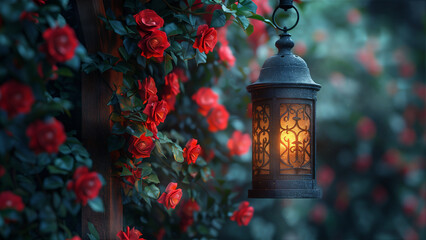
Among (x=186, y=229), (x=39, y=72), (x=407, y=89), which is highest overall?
(x=407, y=89)

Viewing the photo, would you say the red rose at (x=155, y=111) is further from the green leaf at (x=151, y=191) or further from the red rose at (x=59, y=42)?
the red rose at (x=59, y=42)

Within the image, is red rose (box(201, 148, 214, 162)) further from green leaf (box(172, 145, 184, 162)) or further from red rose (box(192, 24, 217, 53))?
red rose (box(192, 24, 217, 53))

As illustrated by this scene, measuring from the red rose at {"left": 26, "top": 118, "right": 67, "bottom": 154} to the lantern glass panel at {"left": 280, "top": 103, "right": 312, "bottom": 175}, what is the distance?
2.81 ft

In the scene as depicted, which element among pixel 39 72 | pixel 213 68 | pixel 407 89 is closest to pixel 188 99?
pixel 213 68

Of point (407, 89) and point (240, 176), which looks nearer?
point (240, 176)

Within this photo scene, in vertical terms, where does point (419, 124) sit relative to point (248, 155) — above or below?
above

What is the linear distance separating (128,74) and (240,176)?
152 centimetres

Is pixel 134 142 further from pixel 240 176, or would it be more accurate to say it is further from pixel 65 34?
pixel 240 176

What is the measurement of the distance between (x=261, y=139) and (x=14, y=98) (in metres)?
0.97

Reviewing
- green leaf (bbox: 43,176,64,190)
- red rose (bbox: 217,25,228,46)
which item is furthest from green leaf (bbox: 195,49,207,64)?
green leaf (bbox: 43,176,64,190)

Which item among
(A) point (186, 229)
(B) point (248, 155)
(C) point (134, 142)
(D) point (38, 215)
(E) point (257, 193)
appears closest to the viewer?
(D) point (38, 215)

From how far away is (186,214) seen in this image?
2146mm

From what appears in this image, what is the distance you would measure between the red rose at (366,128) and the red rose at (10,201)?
2900 mm

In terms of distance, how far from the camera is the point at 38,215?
128 cm
